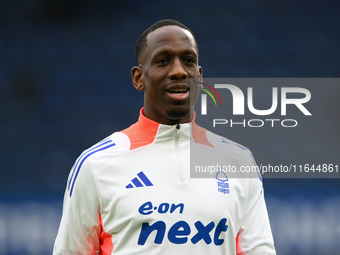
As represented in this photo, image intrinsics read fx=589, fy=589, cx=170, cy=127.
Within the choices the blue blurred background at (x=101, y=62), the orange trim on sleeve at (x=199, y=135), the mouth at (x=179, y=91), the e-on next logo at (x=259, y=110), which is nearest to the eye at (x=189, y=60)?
the mouth at (x=179, y=91)

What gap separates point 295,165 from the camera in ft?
19.6

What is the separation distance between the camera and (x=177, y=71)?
191cm

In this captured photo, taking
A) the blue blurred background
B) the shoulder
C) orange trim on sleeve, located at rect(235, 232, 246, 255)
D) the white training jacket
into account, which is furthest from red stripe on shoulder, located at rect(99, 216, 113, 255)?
the blue blurred background

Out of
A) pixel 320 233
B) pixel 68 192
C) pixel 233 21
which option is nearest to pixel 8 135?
pixel 233 21

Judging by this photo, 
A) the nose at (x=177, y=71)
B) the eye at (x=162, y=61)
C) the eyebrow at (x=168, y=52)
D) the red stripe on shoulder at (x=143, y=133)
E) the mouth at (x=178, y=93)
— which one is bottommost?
the red stripe on shoulder at (x=143, y=133)

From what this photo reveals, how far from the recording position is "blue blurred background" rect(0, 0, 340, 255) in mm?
5742

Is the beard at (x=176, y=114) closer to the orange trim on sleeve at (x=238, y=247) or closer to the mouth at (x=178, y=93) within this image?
the mouth at (x=178, y=93)

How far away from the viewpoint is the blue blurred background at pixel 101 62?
5.74 metres

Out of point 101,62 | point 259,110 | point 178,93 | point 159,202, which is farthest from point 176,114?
point 101,62

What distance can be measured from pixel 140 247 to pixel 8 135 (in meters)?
4.34

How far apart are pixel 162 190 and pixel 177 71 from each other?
39 centimetres

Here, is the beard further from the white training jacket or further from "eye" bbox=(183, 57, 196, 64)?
→ "eye" bbox=(183, 57, 196, 64)

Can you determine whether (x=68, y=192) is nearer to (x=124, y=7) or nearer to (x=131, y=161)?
(x=131, y=161)

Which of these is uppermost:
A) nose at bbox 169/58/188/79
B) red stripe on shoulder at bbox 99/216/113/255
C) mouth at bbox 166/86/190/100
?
nose at bbox 169/58/188/79
